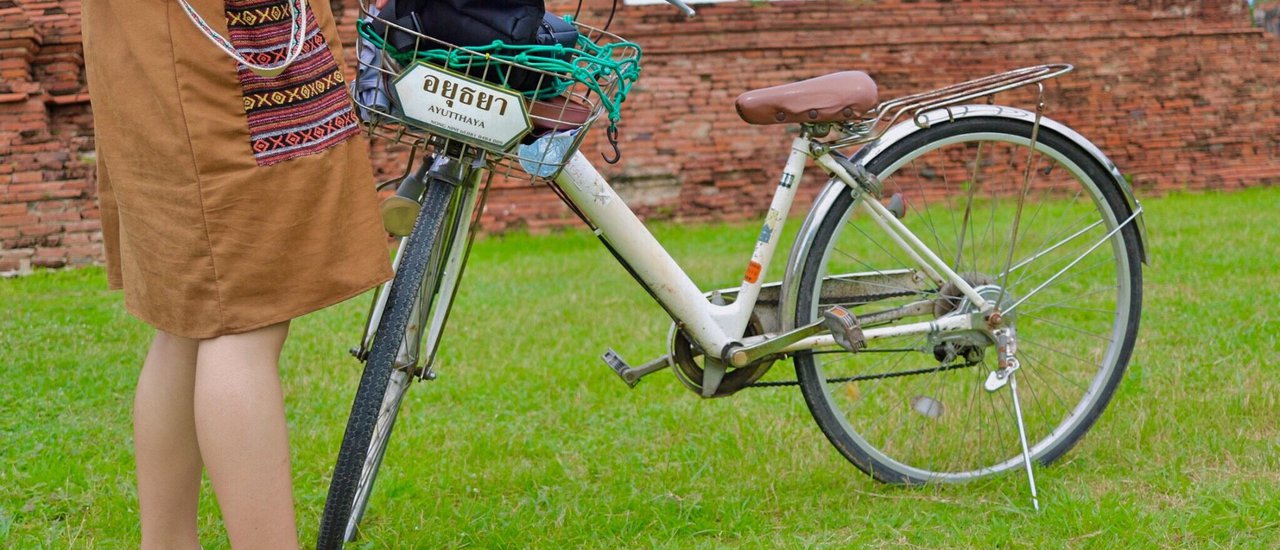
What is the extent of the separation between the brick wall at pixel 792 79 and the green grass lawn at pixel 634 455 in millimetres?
3360

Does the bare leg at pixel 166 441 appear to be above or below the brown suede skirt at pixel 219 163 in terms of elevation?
below

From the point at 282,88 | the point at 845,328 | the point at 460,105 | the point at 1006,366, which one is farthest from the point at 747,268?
the point at 282,88

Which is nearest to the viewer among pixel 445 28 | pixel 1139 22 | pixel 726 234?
pixel 445 28

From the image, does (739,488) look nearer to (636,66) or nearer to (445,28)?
(636,66)

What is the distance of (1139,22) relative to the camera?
9430 millimetres

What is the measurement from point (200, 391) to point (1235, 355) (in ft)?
9.24

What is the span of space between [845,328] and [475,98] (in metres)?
0.82

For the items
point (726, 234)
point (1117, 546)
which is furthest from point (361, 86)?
point (726, 234)

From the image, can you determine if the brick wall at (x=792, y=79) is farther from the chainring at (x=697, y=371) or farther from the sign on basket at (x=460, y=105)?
the sign on basket at (x=460, y=105)

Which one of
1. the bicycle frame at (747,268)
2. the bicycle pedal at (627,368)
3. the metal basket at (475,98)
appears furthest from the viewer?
the bicycle pedal at (627,368)

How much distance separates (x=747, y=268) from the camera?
2033 millimetres

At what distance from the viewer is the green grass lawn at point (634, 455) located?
208 cm

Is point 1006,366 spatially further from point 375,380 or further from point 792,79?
point 792,79

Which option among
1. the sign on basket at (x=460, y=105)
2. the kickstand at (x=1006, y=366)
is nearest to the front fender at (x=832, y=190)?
the kickstand at (x=1006, y=366)
